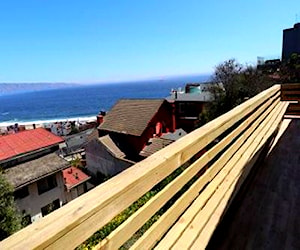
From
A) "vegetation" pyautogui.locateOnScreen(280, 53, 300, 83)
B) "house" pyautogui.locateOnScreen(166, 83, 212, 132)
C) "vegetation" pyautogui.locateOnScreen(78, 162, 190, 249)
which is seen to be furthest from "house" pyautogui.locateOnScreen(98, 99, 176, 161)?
"vegetation" pyautogui.locateOnScreen(78, 162, 190, 249)

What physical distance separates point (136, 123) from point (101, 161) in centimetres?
334

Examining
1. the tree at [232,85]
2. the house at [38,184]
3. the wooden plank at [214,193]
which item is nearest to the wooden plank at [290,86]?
the wooden plank at [214,193]

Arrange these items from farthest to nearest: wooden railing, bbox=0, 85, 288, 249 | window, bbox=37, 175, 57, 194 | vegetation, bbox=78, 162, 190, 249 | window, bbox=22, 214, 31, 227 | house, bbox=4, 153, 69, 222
Answer: window, bbox=37, 175, 57, 194, house, bbox=4, 153, 69, 222, window, bbox=22, 214, 31, 227, vegetation, bbox=78, 162, 190, 249, wooden railing, bbox=0, 85, 288, 249

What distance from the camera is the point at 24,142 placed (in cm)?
1307

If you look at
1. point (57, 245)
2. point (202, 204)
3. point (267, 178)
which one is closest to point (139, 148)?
point (267, 178)

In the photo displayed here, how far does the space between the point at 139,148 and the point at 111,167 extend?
208 centimetres

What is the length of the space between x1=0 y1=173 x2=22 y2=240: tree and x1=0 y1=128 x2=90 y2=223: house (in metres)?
3.12

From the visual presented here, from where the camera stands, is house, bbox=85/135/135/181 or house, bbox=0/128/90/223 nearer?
house, bbox=0/128/90/223

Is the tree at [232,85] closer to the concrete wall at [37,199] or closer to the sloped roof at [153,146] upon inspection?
the sloped roof at [153,146]

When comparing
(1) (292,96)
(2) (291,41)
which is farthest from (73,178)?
(2) (291,41)

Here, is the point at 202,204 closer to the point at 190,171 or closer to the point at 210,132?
the point at 190,171

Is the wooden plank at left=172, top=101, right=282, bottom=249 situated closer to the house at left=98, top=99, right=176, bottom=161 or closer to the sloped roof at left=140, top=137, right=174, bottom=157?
the sloped roof at left=140, top=137, right=174, bottom=157

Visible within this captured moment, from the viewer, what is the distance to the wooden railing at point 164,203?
74 centimetres

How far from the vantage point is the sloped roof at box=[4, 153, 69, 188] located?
37.4 ft
